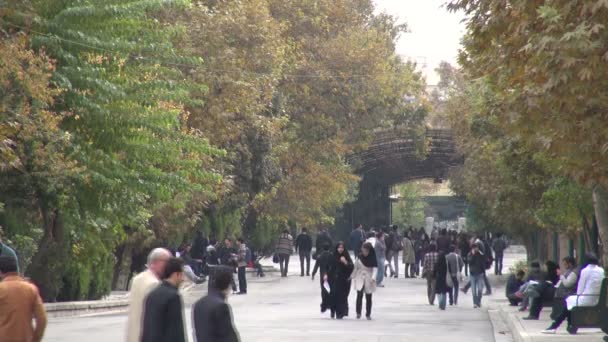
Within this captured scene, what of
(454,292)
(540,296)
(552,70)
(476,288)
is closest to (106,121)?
(540,296)

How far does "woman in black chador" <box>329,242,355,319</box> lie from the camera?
2825cm

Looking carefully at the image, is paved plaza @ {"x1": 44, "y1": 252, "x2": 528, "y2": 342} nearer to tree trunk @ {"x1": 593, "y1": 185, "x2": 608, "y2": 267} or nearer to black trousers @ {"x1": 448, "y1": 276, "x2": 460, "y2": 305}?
black trousers @ {"x1": 448, "y1": 276, "x2": 460, "y2": 305}

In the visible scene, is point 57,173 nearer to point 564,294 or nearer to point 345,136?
point 564,294

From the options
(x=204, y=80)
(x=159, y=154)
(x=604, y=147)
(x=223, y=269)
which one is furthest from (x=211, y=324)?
(x=204, y=80)

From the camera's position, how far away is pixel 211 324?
11.3 m

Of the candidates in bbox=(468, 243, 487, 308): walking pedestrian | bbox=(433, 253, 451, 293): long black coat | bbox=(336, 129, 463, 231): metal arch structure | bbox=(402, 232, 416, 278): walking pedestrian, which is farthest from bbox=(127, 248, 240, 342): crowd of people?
bbox=(336, 129, 463, 231): metal arch structure

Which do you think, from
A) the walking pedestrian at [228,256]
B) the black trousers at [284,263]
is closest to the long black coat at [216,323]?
the walking pedestrian at [228,256]

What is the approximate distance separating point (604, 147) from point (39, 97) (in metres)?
11.9

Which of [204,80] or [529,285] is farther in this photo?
[204,80]

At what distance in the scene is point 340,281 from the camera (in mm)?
28297

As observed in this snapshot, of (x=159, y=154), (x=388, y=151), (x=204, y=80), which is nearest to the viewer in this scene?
(x=159, y=154)

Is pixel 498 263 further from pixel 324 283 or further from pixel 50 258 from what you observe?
pixel 50 258

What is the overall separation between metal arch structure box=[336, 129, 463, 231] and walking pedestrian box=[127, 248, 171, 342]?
183 feet

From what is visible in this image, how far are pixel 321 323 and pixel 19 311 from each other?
15.1 metres
